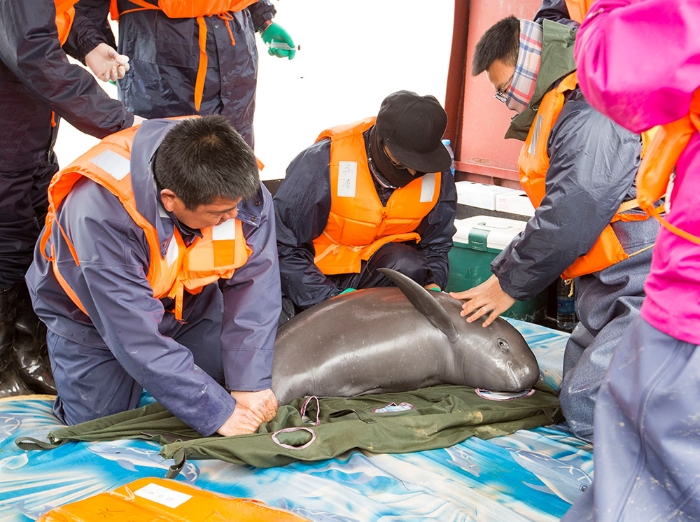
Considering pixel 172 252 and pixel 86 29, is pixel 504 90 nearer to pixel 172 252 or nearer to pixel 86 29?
pixel 172 252

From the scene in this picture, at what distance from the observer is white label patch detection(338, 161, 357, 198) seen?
374 centimetres

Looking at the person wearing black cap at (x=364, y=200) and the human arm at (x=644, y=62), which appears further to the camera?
the person wearing black cap at (x=364, y=200)

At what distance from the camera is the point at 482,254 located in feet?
15.0

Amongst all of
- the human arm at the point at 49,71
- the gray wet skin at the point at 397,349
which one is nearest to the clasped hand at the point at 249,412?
the gray wet skin at the point at 397,349

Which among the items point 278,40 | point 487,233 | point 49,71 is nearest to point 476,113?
point 487,233

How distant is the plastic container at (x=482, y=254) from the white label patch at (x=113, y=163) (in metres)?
2.50

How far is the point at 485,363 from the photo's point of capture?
3172 mm

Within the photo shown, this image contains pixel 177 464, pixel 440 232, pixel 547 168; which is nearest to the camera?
pixel 177 464

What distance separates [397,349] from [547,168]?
39.2 inches

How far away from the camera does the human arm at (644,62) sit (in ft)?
4.20

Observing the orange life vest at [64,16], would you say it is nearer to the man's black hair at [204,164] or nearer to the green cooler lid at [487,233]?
the man's black hair at [204,164]

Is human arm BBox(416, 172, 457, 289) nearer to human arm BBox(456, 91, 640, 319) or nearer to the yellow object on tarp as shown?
human arm BBox(456, 91, 640, 319)

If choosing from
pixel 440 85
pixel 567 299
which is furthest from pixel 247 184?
pixel 440 85

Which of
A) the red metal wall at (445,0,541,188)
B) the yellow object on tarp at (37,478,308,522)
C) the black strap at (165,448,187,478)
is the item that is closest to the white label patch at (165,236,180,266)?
the black strap at (165,448,187,478)
